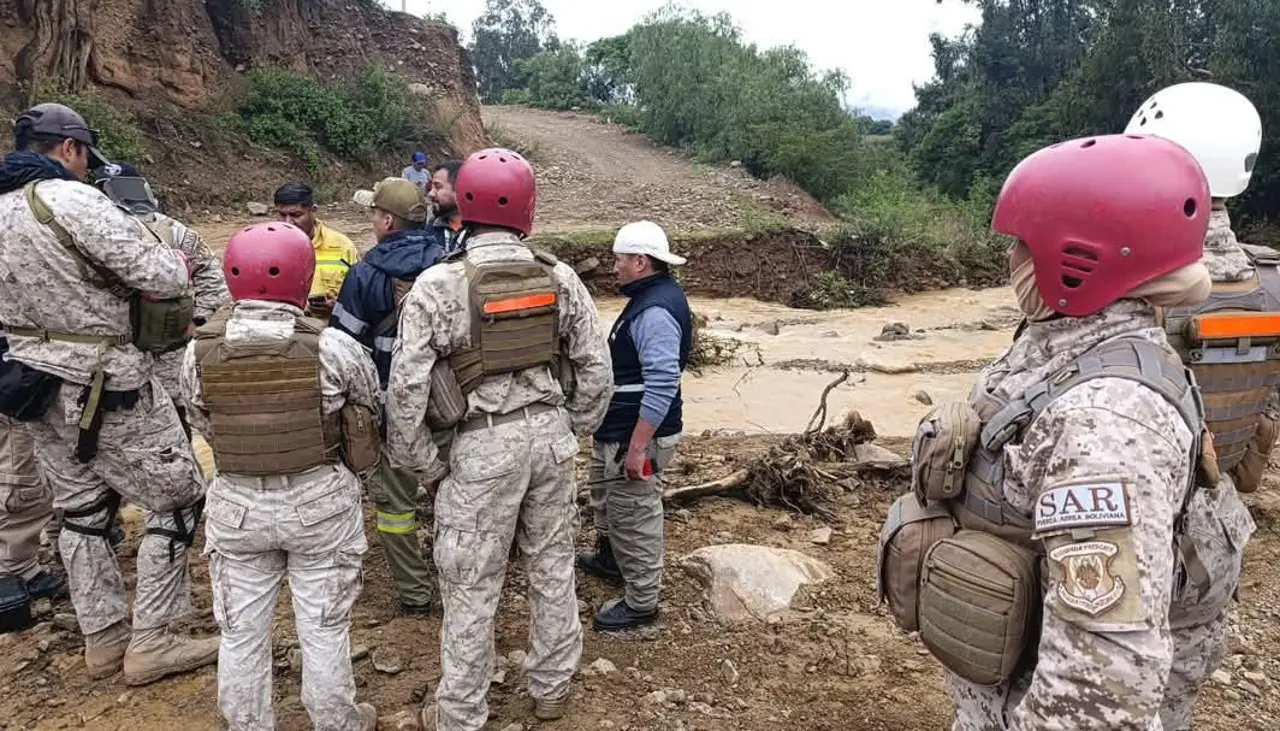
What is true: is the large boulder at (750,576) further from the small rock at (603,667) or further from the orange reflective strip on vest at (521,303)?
the orange reflective strip on vest at (521,303)

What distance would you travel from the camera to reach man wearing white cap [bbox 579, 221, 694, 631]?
12.5ft

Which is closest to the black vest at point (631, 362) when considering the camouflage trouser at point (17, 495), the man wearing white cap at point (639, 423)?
the man wearing white cap at point (639, 423)

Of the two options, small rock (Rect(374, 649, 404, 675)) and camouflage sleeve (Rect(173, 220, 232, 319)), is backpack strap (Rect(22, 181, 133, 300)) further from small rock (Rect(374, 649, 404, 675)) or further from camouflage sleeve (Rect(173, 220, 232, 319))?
small rock (Rect(374, 649, 404, 675))

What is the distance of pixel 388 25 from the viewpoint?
949 inches

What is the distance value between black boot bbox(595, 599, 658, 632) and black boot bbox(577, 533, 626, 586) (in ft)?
1.31

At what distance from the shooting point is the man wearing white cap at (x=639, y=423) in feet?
12.5

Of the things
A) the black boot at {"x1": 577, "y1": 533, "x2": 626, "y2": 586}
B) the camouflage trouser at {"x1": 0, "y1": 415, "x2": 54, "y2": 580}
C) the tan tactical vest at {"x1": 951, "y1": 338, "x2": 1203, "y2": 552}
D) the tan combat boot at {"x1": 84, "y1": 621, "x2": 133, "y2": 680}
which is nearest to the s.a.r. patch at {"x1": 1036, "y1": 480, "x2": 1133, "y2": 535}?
the tan tactical vest at {"x1": 951, "y1": 338, "x2": 1203, "y2": 552}

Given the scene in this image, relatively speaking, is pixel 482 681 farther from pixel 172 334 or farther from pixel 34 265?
pixel 34 265

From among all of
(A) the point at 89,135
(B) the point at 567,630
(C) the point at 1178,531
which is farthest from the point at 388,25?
(C) the point at 1178,531

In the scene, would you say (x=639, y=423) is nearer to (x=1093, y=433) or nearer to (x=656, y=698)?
(x=656, y=698)

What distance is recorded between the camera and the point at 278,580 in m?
3.09

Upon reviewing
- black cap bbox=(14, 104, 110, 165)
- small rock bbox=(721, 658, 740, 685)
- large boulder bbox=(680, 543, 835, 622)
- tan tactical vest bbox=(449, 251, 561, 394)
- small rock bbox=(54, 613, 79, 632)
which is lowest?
small rock bbox=(54, 613, 79, 632)

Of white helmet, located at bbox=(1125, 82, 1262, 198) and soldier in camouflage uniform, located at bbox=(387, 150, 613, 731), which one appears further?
soldier in camouflage uniform, located at bbox=(387, 150, 613, 731)

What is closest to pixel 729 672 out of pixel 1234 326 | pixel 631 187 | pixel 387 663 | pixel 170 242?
pixel 387 663
